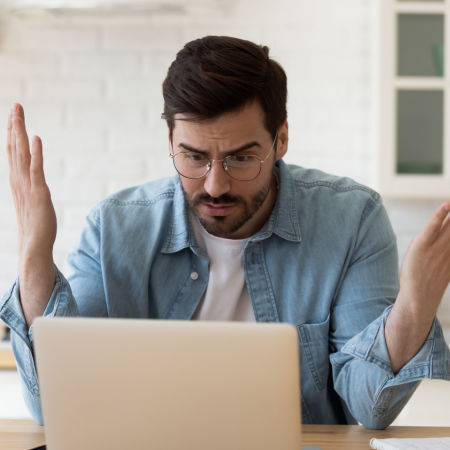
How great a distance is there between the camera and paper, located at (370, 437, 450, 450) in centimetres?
115

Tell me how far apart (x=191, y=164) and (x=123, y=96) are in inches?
48.3

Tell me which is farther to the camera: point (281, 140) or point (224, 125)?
point (281, 140)

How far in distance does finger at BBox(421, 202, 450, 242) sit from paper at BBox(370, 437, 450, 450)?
0.33 m

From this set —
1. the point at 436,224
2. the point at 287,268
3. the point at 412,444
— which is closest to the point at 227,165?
the point at 287,268

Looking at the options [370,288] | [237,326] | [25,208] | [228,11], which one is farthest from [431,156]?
[237,326]

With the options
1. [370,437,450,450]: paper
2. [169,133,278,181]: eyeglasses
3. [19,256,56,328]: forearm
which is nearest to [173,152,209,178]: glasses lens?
[169,133,278,181]: eyeglasses

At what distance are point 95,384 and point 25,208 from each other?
60cm

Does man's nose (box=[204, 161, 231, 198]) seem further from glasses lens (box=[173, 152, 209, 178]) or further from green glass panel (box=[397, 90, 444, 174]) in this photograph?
green glass panel (box=[397, 90, 444, 174])

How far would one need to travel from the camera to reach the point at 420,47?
8.10ft

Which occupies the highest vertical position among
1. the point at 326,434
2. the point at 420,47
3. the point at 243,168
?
the point at 420,47

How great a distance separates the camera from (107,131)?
2.72 metres

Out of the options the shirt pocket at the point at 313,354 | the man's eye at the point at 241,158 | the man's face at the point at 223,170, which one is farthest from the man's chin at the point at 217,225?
the shirt pocket at the point at 313,354

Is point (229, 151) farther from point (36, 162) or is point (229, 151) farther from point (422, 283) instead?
point (422, 283)

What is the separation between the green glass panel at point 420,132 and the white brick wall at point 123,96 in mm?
214
